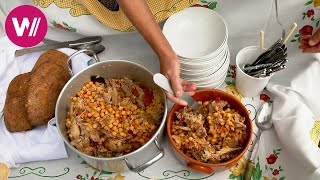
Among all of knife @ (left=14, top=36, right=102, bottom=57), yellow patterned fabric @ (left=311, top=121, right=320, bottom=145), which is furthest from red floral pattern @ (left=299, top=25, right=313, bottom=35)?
knife @ (left=14, top=36, right=102, bottom=57)

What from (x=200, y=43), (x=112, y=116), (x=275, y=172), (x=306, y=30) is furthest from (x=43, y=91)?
(x=306, y=30)

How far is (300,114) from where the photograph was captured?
916 millimetres

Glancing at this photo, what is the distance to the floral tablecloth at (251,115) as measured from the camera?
920mm

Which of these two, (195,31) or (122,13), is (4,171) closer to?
(122,13)

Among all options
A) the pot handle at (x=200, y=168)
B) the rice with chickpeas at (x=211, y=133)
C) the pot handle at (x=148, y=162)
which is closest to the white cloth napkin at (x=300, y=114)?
the rice with chickpeas at (x=211, y=133)

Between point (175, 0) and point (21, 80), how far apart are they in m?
0.50

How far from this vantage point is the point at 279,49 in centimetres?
91

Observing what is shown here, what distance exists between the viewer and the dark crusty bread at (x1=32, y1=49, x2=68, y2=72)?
1026 millimetres

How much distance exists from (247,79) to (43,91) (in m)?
0.56

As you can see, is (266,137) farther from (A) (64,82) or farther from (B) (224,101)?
(A) (64,82)

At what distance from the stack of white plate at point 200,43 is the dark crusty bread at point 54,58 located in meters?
0.32

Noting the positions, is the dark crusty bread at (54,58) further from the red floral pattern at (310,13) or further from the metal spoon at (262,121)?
the red floral pattern at (310,13)

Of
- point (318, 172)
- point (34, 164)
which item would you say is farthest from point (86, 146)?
point (318, 172)

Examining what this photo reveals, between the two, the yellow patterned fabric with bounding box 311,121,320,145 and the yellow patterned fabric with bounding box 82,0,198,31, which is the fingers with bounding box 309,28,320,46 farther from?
the yellow patterned fabric with bounding box 82,0,198,31
